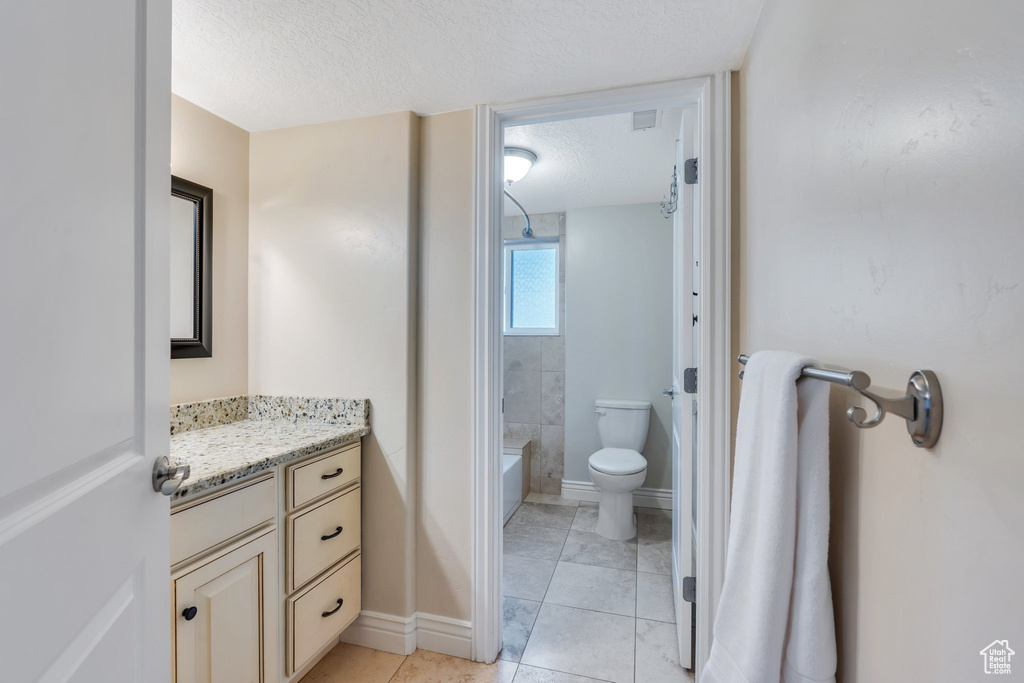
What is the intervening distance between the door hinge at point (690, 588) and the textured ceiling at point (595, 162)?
1921 mm

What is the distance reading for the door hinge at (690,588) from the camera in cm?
170

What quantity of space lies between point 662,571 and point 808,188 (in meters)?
2.26

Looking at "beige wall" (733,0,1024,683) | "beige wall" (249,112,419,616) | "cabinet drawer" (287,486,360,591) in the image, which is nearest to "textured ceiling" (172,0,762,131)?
"beige wall" (249,112,419,616)

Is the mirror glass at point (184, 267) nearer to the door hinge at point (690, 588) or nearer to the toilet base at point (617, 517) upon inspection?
the door hinge at point (690, 588)

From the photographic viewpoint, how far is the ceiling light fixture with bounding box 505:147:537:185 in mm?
2383

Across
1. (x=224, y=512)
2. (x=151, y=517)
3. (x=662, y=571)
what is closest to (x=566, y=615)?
(x=662, y=571)

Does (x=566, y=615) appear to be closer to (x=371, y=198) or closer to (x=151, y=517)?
(x=151, y=517)

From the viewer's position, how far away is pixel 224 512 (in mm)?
1308

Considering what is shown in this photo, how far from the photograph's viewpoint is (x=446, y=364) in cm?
187

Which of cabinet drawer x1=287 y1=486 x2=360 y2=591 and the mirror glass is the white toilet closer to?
cabinet drawer x1=287 y1=486 x2=360 y2=591

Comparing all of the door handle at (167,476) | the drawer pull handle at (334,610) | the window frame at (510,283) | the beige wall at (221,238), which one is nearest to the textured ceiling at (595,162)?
the window frame at (510,283)

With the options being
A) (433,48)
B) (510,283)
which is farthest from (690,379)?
(510,283)

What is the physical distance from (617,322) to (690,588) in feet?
6.61

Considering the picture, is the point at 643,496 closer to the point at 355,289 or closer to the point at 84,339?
the point at 355,289
